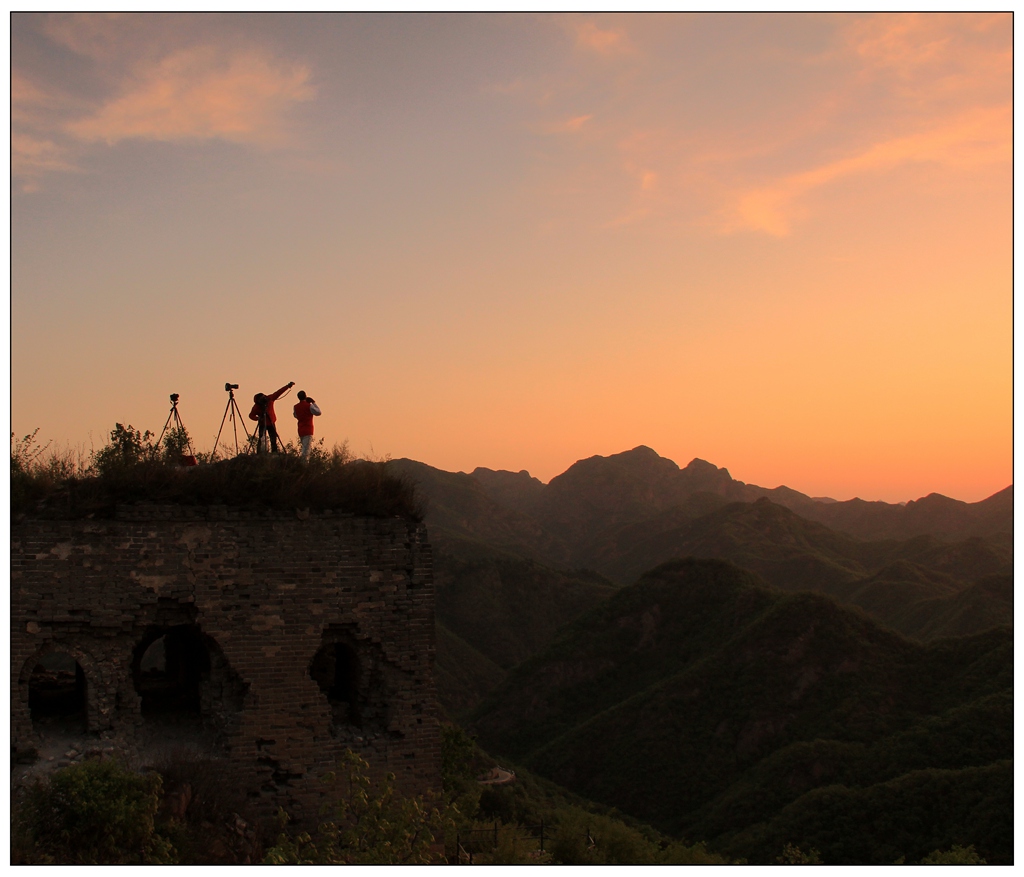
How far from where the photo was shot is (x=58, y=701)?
33.0 ft

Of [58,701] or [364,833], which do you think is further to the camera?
[58,701]

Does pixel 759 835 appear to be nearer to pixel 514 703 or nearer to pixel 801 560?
pixel 514 703

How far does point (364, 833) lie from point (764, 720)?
2155cm

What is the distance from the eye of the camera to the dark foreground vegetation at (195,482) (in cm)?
884

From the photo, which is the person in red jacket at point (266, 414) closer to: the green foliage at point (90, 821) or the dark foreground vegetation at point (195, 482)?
the dark foreground vegetation at point (195, 482)

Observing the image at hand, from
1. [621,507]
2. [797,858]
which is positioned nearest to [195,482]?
[797,858]

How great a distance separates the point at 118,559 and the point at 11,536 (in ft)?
3.15

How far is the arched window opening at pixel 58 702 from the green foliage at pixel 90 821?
1.20 metres

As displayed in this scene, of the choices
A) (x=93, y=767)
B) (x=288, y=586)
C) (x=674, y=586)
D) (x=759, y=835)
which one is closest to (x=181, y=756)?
(x=93, y=767)

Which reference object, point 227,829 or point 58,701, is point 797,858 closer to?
point 227,829

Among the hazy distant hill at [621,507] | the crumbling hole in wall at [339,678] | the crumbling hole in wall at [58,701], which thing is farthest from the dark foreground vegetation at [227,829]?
the hazy distant hill at [621,507]

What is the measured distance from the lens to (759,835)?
2003 centimetres

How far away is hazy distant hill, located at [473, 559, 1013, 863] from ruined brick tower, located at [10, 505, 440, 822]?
1281cm

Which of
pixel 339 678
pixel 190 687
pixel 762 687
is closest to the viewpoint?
pixel 339 678
